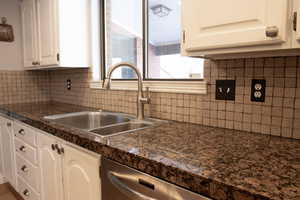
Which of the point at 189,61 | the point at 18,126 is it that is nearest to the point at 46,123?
the point at 18,126

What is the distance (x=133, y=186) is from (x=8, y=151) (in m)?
1.85

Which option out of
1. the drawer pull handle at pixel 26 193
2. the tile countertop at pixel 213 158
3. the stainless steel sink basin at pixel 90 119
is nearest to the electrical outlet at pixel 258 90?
the tile countertop at pixel 213 158

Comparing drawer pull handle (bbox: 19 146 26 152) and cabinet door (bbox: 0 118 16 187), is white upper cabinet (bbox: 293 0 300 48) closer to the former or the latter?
drawer pull handle (bbox: 19 146 26 152)

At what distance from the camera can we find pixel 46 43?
2.10 meters

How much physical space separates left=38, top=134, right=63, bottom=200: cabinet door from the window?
0.88 m

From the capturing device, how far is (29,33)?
235cm

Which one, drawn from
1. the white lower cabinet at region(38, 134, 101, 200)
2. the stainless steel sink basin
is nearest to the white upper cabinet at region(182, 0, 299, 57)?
the white lower cabinet at region(38, 134, 101, 200)

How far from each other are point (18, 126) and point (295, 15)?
199 centimetres

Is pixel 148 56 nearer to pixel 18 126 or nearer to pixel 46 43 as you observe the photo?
pixel 46 43

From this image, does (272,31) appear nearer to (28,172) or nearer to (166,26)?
(166,26)

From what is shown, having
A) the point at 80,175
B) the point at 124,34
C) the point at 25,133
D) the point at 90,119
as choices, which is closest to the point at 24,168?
the point at 25,133

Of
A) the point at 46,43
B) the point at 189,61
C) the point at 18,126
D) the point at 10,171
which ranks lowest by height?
the point at 10,171

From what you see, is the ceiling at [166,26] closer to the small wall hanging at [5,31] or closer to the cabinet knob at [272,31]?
the cabinet knob at [272,31]

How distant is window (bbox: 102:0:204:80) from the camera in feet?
5.45
